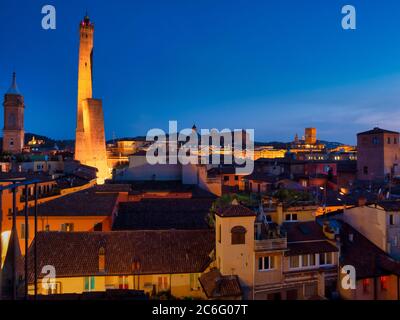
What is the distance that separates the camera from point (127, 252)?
57.8 ft

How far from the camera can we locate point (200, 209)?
2661cm

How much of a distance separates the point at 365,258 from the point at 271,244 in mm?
5901

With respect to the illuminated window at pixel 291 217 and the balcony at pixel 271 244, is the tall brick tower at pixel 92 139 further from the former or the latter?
the balcony at pixel 271 244

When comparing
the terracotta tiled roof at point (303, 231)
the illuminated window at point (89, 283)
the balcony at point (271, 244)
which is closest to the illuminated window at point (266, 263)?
the balcony at point (271, 244)

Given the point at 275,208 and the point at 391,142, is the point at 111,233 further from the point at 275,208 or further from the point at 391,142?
the point at 391,142

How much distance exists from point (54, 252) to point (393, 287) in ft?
52.9

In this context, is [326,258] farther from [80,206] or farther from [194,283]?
[80,206]

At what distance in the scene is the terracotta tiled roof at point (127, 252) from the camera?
54.4 feet

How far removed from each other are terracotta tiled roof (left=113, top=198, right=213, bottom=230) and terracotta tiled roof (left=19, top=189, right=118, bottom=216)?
1.09m

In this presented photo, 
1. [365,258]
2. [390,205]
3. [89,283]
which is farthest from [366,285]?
[89,283]

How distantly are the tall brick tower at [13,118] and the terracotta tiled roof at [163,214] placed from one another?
53.8 metres

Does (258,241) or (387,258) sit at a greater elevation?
(258,241)

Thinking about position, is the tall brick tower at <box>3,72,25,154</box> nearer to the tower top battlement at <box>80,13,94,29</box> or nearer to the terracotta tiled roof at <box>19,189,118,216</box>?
the tower top battlement at <box>80,13,94,29</box>
